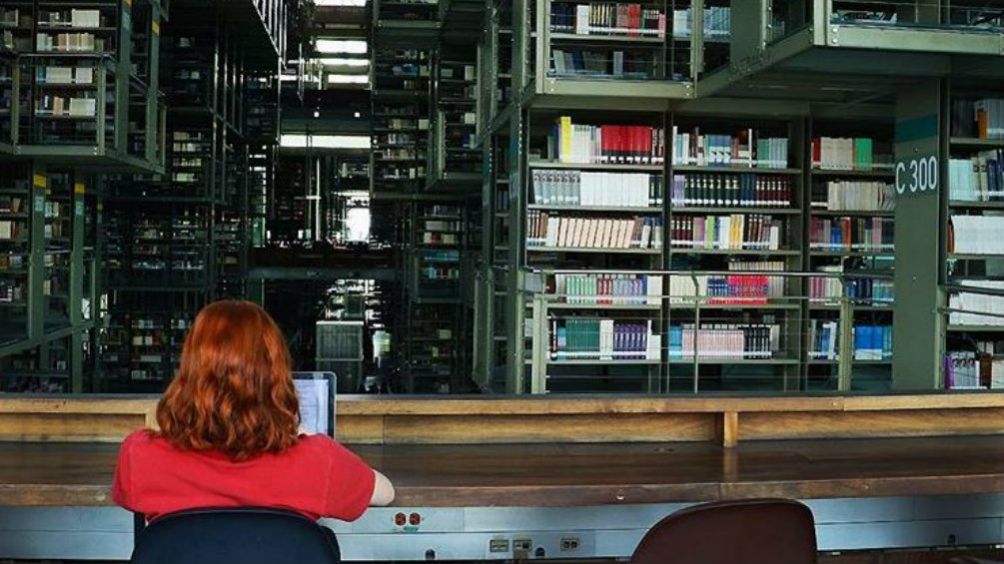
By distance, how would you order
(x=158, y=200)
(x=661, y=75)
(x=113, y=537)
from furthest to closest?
(x=158, y=200)
(x=661, y=75)
(x=113, y=537)

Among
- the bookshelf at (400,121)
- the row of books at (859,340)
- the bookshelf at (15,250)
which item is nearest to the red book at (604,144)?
the row of books at (859,340)

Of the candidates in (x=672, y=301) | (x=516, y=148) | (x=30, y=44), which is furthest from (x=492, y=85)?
(x=30, y=44)

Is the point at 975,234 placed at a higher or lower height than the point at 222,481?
higher

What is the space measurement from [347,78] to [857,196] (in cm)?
2033

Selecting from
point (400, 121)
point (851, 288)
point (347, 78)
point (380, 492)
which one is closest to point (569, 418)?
point (380, 492)

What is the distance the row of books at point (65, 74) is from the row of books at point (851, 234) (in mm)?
6199

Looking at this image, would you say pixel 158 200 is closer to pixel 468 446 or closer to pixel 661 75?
pixel 661 75

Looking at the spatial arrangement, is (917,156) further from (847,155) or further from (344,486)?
(344,486)

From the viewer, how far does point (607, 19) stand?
285 inches

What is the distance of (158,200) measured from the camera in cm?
1372

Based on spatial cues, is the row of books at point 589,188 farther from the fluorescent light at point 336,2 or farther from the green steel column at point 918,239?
the fluorescent light at point 336,2

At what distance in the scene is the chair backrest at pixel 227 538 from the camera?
1441 mm

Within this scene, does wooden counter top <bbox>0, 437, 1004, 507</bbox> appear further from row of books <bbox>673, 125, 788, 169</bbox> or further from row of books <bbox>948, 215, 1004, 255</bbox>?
row of books <bbox>673, 125, 788, 169</bbox>

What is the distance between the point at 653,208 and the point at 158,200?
8406 mm
